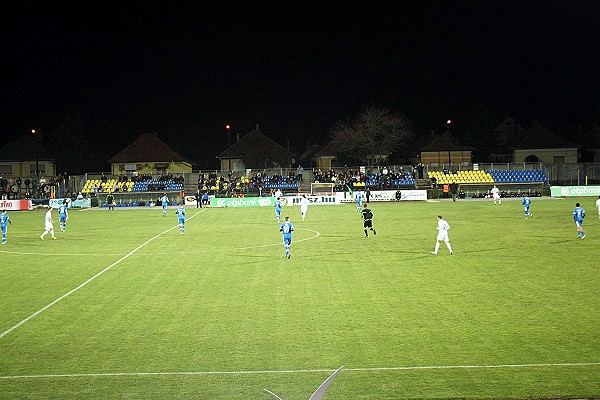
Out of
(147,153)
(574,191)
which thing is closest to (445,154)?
(574,191)

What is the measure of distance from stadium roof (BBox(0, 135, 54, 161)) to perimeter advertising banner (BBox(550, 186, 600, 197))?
69.8 meters

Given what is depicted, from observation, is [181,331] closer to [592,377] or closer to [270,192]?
[592,377]

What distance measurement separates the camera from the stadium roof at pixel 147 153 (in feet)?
310

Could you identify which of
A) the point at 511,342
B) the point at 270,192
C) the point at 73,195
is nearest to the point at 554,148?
the point at 270,192

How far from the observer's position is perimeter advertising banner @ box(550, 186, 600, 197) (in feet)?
217

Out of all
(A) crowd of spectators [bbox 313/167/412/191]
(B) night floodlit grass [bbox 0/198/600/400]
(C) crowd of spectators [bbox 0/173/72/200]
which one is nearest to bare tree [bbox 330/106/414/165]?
(A) crowd of spectators [bbox 313/167/412/191]

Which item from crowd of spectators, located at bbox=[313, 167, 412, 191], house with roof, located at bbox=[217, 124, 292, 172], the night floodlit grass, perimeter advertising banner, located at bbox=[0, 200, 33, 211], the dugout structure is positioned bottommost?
the night floodlit grass

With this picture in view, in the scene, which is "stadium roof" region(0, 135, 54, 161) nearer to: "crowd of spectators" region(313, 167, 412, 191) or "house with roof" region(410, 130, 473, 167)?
"crowd of spectators" region(313, 167, 412, 191)

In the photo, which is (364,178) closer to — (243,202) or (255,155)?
(243,202)

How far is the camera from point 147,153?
95562mm

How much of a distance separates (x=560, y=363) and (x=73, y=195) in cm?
6792

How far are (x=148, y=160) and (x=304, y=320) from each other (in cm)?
8294

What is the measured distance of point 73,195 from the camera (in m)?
71.9

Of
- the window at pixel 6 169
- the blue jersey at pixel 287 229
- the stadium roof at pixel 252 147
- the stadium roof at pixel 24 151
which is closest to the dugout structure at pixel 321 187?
the stadium roof at pixel 252 147
